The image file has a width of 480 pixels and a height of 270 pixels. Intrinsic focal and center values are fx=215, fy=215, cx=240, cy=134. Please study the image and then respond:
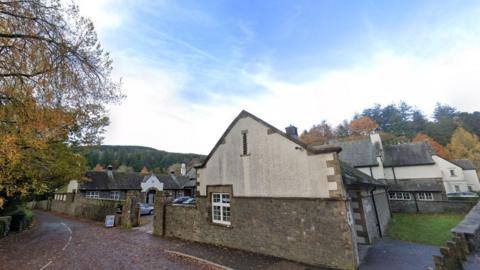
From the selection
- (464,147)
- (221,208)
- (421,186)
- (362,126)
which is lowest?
(221,208)

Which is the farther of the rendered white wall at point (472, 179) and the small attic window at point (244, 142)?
the rendered white wall at point (472, 179)

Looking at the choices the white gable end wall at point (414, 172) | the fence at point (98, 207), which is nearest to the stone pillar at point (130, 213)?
the fence at point (98, 207)

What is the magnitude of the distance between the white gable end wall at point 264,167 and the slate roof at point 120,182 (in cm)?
2159

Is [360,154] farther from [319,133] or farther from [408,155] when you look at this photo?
[319,133]

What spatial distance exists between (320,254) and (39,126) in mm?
10642

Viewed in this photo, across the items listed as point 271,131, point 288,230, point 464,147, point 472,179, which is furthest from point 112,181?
point 464,147

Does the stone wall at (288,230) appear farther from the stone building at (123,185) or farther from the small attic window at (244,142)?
the stone building at (123,185)

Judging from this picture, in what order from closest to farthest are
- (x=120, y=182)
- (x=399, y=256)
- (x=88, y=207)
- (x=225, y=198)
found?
(x=399, y=256)
(x=225, y=198)
(x=88, y=207)
(x=120, y=182)

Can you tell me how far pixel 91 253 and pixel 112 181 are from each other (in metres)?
30.0

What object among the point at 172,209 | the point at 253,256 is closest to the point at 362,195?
the point at 253,256

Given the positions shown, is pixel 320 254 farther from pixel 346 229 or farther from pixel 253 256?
pixel 253 256

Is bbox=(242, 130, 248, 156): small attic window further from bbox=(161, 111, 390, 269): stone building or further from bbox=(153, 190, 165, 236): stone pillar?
bbox=(153, 190, 165, 236): stone pillar

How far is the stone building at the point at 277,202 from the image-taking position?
27.3 ft

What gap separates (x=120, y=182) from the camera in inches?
1484
